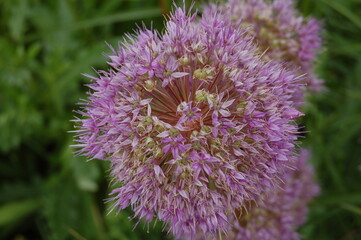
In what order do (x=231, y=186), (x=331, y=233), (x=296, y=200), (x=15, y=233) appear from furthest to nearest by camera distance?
(x=15, y=233)
(x=331, y=233)
(x=296, y=200)
(x=231, y=186)

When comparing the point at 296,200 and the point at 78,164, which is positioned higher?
the point at 78,164

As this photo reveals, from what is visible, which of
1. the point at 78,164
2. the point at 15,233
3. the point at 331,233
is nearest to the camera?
the point at 78,164

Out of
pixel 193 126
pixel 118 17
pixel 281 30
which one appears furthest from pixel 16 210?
pixel 281 30

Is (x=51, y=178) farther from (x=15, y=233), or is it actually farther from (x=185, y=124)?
→ (x=185, y=124)

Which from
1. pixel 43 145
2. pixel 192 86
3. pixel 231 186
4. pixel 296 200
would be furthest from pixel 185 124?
pixel 43 145

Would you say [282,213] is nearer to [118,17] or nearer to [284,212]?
[284,212]

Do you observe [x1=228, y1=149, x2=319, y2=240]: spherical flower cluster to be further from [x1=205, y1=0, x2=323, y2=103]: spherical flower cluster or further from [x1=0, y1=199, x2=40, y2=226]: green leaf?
[x1=0, y1=199, x2=40, y2=226]: green leaf

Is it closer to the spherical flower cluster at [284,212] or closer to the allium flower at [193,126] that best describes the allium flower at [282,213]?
the spherical flower cluster at [284,212]
